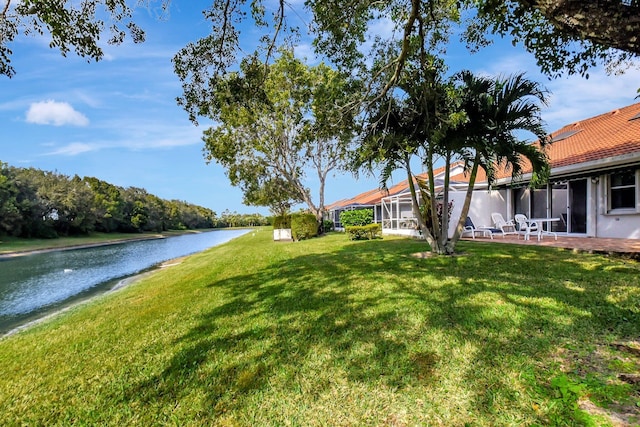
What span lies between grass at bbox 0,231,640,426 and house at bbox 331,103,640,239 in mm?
5344

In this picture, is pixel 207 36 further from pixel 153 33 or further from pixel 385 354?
pixel 385 354

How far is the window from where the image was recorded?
10.2m

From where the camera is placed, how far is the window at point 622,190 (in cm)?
1016

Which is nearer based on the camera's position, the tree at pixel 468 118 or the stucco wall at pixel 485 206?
the tree at pixel 468 118

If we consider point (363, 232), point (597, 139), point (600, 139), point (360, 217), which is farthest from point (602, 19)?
point (360, 217)

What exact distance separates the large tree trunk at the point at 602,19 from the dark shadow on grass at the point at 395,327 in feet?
9.12

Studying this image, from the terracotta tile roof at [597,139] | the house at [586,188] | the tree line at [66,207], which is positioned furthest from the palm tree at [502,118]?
the tree line at [66,207]

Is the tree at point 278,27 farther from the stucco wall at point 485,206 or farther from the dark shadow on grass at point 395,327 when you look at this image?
the stucco wall at point 485,206

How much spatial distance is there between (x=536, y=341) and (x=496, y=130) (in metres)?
5.82

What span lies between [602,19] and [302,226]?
19307 mm

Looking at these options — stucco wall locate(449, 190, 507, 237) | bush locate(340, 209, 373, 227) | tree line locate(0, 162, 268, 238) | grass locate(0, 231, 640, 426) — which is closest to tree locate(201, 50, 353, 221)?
bush locate(340, 209, 373, 227)

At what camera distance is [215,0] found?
645 cm

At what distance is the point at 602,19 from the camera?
2.34 metres

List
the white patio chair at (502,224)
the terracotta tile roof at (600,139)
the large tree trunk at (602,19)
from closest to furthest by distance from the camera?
the large tree trunk at (602,19) < the terracotta tile roof at (600,139) < the white patio chair at (502,224)
